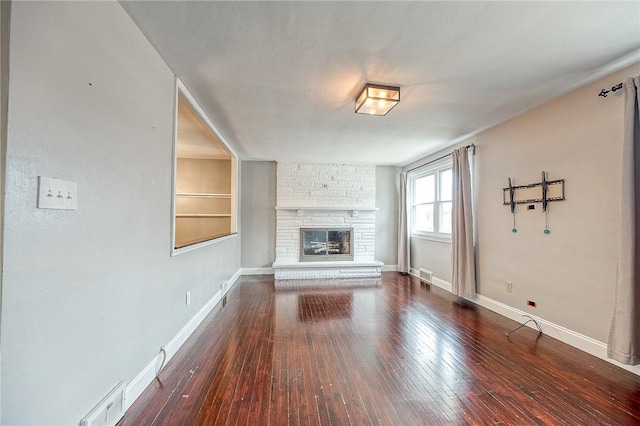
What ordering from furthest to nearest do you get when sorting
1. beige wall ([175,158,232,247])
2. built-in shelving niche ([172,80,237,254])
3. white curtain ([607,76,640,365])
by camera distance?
beige wall ([175,158,232,247]) < built-in shelving niche ([172,80,237,254]) < white curtain ([607,76,640,365])

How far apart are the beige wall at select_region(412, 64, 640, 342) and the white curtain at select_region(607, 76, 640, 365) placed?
18 cm

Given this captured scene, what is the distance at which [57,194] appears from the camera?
1.11 metres

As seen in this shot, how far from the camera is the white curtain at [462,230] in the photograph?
367 cm

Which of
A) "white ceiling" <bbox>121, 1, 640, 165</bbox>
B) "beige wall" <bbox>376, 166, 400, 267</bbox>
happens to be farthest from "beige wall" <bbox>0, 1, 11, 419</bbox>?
"beige wall" <bbox>376, 166, 400, 267</bbox>

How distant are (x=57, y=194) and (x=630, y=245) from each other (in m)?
3.48

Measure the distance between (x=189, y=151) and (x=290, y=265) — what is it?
111 inches

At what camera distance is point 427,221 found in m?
5.16

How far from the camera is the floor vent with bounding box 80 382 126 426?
1.30 metres

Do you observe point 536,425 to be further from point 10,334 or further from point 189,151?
point 189,151

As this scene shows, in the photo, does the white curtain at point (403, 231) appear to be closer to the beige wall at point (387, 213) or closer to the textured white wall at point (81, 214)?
the beige wall at point (387, 213)

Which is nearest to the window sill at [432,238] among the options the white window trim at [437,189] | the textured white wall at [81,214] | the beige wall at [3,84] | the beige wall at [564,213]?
the white window trim at [437,189]

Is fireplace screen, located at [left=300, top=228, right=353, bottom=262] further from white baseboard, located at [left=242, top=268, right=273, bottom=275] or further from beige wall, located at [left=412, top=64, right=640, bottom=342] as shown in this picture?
beige wall, located at [left=412, top=64, right=640, bottom=342]

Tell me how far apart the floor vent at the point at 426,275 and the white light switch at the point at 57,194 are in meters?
4.95

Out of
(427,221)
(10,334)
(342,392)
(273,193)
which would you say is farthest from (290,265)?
(10,334)
